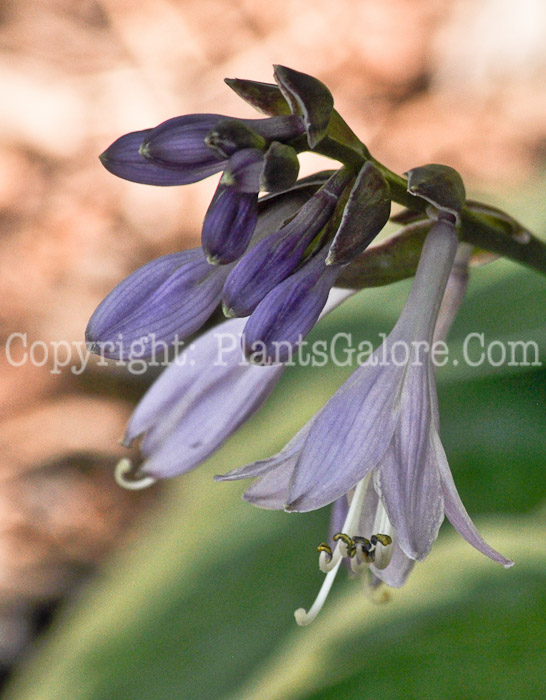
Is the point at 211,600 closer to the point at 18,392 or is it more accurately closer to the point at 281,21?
the point at 18,392

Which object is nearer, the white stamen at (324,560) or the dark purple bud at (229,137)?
the dark purple bud at (229,137)

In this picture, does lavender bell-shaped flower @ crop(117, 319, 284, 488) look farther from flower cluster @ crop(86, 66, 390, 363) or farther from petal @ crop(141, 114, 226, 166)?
petal @ crop(141, 114, 226, 166)

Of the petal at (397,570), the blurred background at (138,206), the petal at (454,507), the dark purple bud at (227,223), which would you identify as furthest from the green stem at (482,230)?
the blurred background at (138,206)

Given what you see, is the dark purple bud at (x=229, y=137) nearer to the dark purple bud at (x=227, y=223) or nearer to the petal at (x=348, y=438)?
the dark purple bud at (x=227, y=223)

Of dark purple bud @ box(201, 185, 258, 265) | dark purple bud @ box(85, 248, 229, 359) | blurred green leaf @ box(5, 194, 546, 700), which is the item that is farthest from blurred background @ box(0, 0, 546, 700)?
dark purple bud @ box(201, 185, 258, 265)

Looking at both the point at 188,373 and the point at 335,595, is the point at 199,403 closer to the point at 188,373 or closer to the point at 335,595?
the point at 188,373

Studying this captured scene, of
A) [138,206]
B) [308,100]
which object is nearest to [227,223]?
[308,100]

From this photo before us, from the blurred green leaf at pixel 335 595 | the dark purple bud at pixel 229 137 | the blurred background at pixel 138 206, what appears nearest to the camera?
the dark purple bud at pixel 229 137
